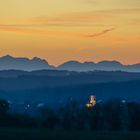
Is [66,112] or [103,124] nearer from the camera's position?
[103,124]

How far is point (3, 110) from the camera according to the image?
71.2 metres

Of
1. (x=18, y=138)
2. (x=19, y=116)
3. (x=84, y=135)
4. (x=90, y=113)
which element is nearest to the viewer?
(x=18, y=138)

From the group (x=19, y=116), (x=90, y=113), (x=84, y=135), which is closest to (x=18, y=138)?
(x=84, y=135)

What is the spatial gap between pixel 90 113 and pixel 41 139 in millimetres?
29687

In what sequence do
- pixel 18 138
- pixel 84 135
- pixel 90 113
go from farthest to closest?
pixel 90 113 → pixel 84 135 → pixel 18 138

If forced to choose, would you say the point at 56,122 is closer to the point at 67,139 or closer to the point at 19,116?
the point at 19,116

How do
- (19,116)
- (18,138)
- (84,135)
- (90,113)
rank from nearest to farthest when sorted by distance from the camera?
(18,138)
(84,135)
(19,116)
(90,113)

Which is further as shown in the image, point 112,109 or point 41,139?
point 112,109

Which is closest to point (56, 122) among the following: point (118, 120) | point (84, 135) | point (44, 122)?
point (44, 122)

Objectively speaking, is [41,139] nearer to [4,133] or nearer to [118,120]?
[4,133]

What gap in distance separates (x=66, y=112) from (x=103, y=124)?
5841 mm

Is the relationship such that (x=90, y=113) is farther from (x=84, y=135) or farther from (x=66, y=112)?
(x=84, y=135)

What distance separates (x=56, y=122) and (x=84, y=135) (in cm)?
2255

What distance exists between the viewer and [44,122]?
217ft
